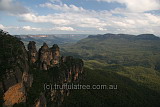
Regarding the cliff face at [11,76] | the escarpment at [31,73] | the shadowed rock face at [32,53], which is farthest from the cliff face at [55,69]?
the cliff face at [11,76]

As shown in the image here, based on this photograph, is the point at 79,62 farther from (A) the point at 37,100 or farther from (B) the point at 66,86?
(A) the point at 37,100

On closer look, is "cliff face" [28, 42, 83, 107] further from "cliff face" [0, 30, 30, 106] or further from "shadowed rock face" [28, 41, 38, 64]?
"cliff face" [0, 30, 30, 106]

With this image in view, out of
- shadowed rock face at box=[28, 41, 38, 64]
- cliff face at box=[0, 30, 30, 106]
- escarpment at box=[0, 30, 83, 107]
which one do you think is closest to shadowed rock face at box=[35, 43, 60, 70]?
escarpment at box=[0, 30, 83, 107]

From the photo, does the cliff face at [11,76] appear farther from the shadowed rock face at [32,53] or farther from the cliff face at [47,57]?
the cliff face at [47,57]

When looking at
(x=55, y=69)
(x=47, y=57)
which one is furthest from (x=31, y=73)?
(x=55, y=69)

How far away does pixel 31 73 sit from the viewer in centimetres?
6281

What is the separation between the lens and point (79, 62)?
10762 cm

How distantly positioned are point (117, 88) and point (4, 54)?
76037mm

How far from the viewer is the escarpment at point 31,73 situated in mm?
44125

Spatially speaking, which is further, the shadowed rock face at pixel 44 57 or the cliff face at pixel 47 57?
the cliff face at pixel 47 57

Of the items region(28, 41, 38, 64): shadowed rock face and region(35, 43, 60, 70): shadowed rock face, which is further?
region(35, 43, 60, 70): shadowed rock face

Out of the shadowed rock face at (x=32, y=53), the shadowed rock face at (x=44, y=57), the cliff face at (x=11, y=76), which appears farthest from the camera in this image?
the shadowed rock face at (x=44, y=57)

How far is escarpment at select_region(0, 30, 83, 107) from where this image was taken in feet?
145

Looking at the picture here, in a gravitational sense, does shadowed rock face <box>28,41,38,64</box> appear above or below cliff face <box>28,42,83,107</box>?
above
